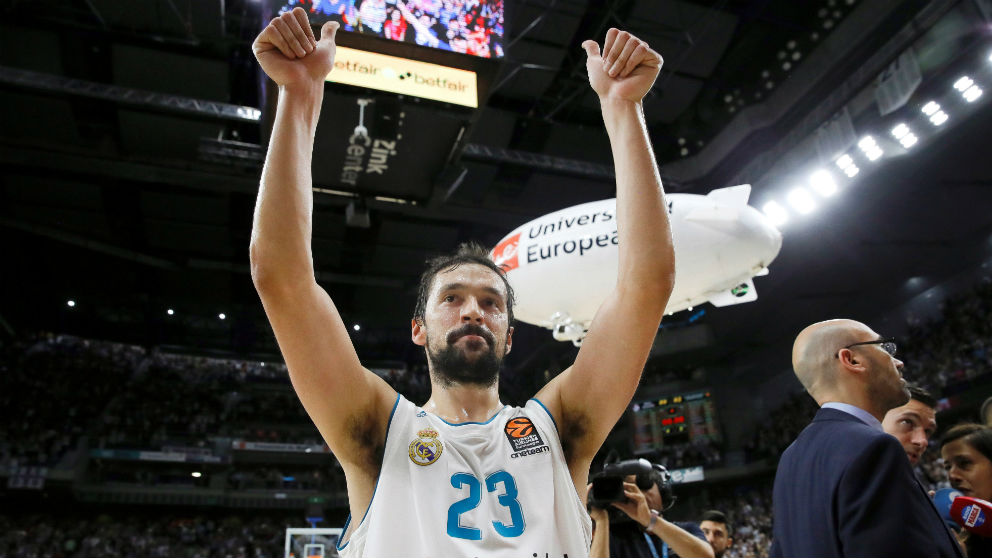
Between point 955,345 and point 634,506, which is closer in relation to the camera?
point 634,506

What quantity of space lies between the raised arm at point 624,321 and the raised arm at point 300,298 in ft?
1.50

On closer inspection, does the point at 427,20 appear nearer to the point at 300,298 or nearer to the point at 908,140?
the point at 300,298

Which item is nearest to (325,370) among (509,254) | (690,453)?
(509,254)

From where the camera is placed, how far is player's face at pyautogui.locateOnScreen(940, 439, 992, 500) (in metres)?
3.16

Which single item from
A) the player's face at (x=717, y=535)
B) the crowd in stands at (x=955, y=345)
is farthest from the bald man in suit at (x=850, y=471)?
the crowd in stands at (x=955, y=345)

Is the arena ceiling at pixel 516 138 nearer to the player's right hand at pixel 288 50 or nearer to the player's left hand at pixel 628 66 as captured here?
the player's left hand at pixel 628 66

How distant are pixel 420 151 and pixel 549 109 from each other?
213 inches

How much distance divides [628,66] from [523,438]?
3.40ft

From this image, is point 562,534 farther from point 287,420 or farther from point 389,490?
point 287,420

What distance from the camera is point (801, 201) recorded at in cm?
1290

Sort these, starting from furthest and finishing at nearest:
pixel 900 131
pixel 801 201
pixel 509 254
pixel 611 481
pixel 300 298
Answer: pixel 801 201 → pixel 900 131 → pixel 509 254 → pixel 611 481 → pixel 300 298

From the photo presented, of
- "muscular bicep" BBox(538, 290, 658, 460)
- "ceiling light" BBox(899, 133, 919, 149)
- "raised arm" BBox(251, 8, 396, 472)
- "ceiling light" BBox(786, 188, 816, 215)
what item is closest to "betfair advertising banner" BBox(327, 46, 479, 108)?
"raised arm" BBox(251, 8, 396, 472)

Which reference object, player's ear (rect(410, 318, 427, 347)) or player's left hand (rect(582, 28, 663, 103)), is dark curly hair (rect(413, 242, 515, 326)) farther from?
player's left hand (rect(582, 28, 663, 103))

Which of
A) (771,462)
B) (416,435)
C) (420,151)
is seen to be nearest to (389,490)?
(416,435)
